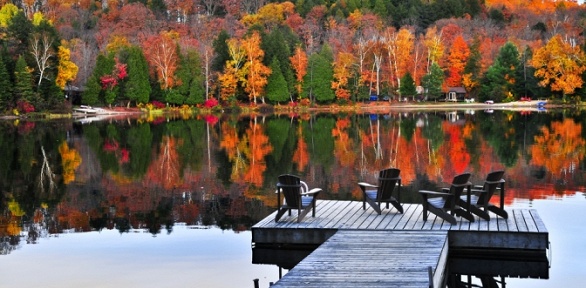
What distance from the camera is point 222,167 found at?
27609 mm

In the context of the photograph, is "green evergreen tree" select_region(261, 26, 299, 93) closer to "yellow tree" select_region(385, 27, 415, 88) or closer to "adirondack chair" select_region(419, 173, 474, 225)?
"yellow tree" select_region(385, 27, 415, 88)

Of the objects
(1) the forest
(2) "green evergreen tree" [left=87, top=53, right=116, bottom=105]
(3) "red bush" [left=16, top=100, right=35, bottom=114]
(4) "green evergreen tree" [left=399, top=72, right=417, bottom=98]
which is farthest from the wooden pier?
(4) "green evergreen tree" [left=399, top=72, right=417, bottom=98]

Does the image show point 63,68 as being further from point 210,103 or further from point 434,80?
point 434,80

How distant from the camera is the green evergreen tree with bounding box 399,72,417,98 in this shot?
84.5 metres

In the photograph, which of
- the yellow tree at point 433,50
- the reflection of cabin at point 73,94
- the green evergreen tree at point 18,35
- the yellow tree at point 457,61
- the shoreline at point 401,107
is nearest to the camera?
the green evergreen tree at point 18,35

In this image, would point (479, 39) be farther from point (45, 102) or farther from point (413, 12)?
point (45, 102)

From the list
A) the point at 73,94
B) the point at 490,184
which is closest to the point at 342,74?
the point at 73,94

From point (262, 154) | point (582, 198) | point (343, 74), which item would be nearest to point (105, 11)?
point (343, 74)

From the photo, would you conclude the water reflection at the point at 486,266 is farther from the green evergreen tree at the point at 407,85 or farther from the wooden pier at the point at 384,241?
the green evergreen tree at the point at 407,85

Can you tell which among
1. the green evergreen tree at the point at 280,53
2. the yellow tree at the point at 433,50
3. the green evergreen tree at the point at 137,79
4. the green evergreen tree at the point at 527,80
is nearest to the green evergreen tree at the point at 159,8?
the green evergreen tree at the point at 280,53

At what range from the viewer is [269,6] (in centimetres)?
12669

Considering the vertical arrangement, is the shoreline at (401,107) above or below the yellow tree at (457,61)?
below

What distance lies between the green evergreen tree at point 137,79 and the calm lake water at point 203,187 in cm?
3374

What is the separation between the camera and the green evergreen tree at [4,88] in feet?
213
